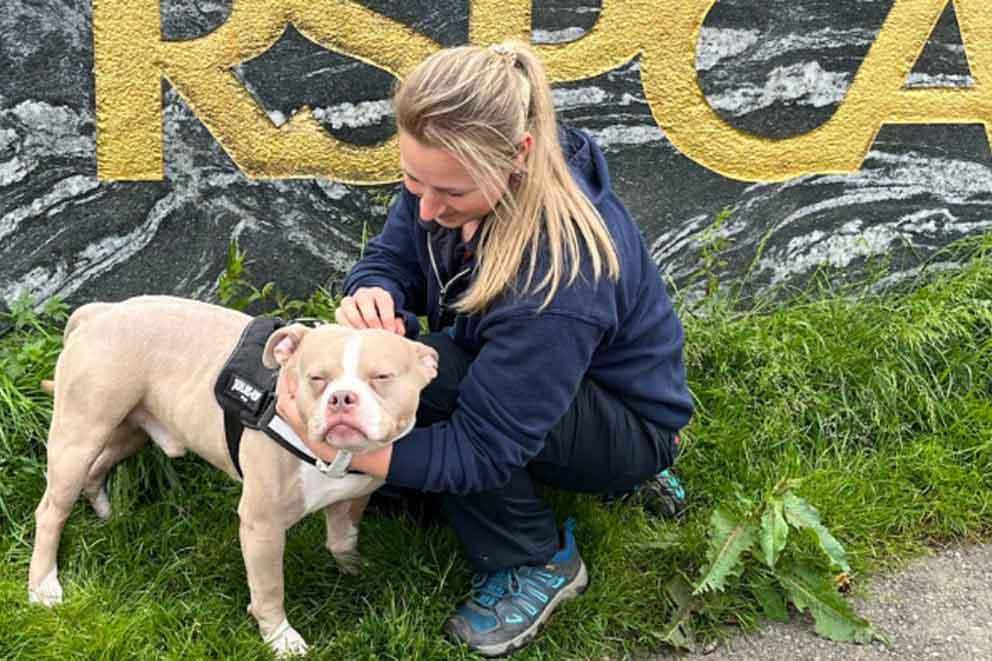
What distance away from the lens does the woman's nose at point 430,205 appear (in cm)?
275

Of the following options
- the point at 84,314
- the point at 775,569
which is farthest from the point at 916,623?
the point at 84,314

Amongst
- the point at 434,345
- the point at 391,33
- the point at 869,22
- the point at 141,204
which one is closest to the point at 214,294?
the point at 141,204

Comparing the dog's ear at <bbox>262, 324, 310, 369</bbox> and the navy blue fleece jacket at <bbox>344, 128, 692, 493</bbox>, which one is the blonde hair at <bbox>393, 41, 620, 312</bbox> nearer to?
the navy blue fleece jacket at <bbox>344, 128, 692, 493</bbox>

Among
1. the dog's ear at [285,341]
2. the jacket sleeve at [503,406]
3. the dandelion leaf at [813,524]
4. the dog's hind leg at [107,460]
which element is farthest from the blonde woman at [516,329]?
the dog's hind leg at [107,460]

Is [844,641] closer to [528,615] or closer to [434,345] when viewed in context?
[528,615]

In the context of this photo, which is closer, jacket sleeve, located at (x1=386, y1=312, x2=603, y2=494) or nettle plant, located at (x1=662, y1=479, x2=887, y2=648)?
jacket sleeve, located at (x1=386, y1=312, x2=603, y2=494)

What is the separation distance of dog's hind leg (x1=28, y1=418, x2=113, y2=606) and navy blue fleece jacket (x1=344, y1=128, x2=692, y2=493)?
88 centimetres

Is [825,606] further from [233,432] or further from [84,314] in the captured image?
[84,314]

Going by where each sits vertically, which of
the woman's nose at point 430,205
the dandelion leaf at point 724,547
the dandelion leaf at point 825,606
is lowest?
the dandelion leaf at point 825,606

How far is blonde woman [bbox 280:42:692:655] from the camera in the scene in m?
2.68

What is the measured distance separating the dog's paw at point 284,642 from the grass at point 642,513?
0.13ft

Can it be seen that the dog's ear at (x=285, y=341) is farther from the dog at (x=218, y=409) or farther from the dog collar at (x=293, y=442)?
the dog collar at (x=293, y=442)

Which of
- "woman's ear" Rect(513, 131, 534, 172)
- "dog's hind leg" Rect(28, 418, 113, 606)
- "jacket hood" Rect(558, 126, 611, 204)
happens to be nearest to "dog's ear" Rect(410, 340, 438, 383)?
"woman's ear" Rect(513, 131, 534, 172)

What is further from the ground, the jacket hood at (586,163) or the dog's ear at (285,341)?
the jacket hood at (586,163)
